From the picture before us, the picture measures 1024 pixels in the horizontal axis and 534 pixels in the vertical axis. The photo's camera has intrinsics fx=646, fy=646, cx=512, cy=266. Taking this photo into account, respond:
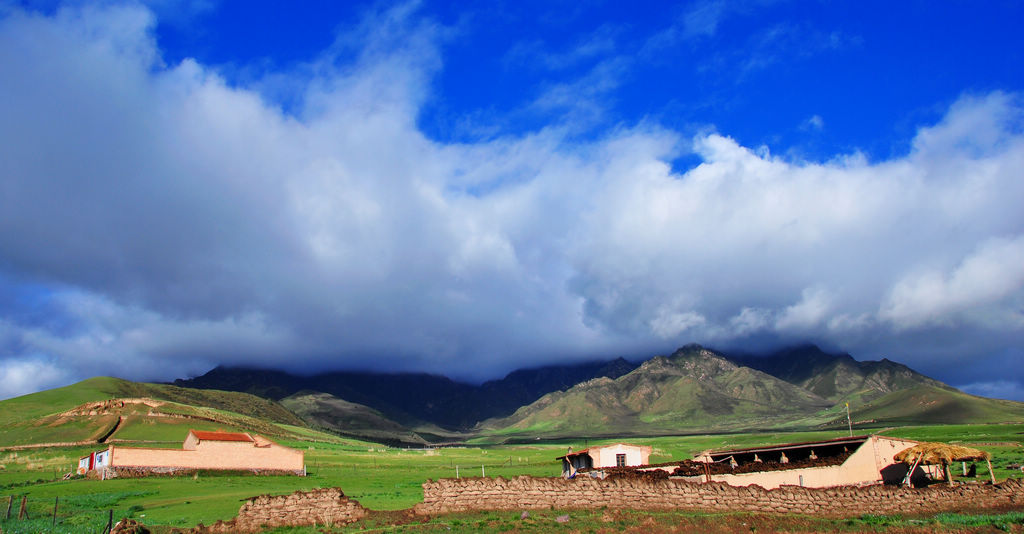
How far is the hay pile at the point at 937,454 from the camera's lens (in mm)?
41812

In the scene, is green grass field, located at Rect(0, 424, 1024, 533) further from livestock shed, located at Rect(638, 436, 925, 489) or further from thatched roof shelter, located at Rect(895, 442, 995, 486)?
livestock shed, located at Rect(638, 436, 925, 489)

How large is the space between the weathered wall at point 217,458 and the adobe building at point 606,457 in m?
35.0

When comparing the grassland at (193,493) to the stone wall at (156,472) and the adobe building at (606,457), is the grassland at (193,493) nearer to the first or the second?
the stone wall at (156,472)

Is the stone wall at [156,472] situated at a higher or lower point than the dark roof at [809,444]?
lower

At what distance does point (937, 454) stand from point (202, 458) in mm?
69304

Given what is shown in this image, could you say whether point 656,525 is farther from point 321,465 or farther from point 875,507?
point 321,465

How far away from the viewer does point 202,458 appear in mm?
71625

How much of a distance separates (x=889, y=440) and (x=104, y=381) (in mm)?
209349

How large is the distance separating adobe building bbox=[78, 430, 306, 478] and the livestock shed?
163 ft

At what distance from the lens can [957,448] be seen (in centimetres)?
4244

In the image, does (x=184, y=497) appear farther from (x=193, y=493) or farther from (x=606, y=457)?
(x=606, y=457)

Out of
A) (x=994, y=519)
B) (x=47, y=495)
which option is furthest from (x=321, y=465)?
(x=994, y=519)

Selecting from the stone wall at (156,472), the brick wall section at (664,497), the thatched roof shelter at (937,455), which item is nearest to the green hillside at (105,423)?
the stone wall at (156,472)

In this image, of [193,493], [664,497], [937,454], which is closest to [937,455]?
[937,454]
